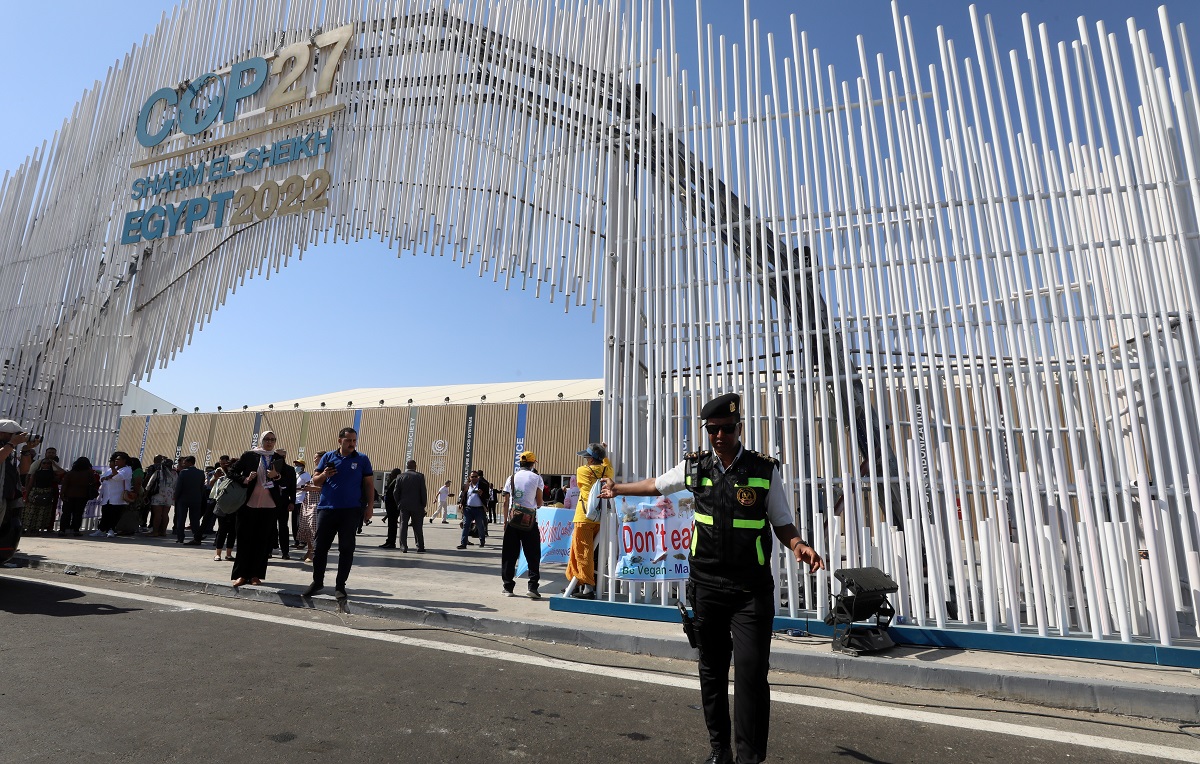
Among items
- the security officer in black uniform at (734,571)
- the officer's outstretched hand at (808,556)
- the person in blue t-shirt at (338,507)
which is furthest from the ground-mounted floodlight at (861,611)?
the person in blue t-shirt at (338,507)

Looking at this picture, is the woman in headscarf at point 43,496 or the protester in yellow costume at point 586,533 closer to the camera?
the protester in yellow costume at point 586,533

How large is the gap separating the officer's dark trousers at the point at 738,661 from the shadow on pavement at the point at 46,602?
207 inches

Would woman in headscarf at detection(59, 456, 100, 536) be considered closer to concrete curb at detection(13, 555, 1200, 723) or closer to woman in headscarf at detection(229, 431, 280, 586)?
woman in headscarf at detection(229, 431, 280, 586)

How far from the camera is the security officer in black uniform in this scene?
2.92 m

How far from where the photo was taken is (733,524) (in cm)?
312

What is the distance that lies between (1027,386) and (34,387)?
55.2ft

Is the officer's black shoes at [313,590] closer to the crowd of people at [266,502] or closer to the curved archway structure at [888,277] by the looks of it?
the crowd of people at [266,502]

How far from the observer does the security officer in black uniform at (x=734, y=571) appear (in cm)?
Result: 292

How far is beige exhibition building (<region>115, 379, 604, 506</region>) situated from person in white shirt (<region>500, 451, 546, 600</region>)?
1789 cm

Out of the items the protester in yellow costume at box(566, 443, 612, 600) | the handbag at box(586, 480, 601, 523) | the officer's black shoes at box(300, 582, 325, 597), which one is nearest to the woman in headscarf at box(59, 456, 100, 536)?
the officer's black shoes at box(300, 582, 325, 597)

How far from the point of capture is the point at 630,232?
743cm

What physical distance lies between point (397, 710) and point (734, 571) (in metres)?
1.97

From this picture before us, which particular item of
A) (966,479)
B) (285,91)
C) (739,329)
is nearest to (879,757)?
(966,479)

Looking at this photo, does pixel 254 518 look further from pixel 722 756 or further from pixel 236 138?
pixel 236 138
